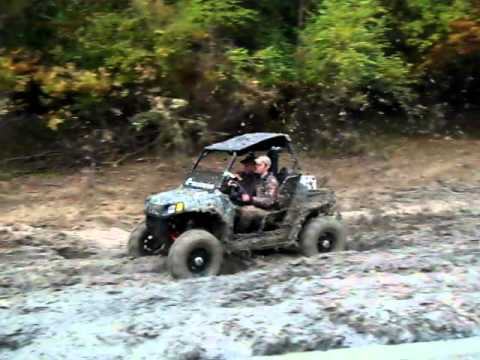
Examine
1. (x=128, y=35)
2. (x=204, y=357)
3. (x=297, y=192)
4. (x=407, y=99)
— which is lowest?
(x=204, y=357)

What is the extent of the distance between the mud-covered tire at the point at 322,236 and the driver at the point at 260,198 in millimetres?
643

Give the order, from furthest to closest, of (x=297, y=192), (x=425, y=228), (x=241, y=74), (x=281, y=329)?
1. (x=241, y=74)
2. (x=425, y=228)
3. (x=297, y=192)
4. (x=281, y=329)

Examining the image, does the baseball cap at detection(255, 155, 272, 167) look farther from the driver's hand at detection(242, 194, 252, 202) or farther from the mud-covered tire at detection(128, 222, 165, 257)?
the mud-covered tire at detection(128, 222, 165, 257)

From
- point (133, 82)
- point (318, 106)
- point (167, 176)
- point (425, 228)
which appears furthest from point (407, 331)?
point (318, 106)

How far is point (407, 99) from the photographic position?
18797 mm

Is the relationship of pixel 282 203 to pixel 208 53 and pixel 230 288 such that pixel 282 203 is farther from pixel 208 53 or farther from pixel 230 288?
pixel 208 53

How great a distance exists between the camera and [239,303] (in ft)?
25.8

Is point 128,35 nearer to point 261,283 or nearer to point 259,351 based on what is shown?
point 261,283

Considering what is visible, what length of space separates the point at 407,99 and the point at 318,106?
7.01ft

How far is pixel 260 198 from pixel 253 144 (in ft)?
2.27

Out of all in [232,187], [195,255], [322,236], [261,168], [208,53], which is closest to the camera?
[195,255]

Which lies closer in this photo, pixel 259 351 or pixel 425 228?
pixel 259 351

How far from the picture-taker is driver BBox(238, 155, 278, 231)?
10.3 m

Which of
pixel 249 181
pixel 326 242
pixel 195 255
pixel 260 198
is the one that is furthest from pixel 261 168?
pixel 195 255
